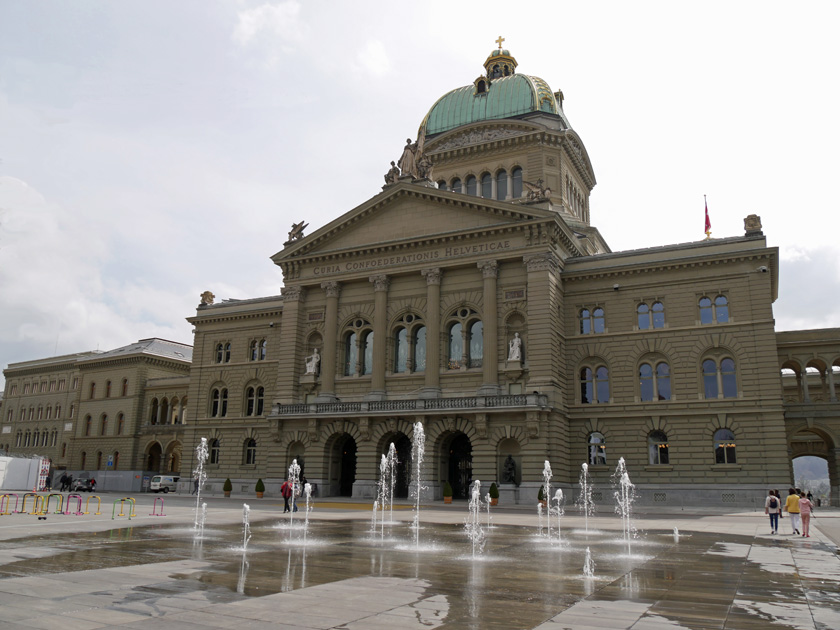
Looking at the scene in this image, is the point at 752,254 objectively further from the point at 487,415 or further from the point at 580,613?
the point at 580,613

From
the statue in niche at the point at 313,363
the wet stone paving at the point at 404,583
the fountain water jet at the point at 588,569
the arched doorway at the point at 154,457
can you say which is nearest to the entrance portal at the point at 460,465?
the statue in niche at the point at 313,363

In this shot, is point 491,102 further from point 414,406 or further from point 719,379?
point 719,379

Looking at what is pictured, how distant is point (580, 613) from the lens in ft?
31.5

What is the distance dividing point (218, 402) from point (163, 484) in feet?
27.6

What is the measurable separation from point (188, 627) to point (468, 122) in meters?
59.9

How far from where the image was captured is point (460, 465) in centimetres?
4684

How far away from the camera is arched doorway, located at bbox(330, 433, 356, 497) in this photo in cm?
4956

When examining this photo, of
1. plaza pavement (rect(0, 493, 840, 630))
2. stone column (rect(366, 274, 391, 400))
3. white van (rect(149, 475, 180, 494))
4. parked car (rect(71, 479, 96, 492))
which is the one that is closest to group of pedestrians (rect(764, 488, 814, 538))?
plaza pavement (rect(0, 493, 840, 630))

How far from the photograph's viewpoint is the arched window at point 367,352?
166 ft

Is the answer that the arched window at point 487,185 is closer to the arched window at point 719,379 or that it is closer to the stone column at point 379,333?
the stone column at point 379,333

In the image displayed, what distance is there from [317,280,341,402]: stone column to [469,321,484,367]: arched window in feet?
33.8

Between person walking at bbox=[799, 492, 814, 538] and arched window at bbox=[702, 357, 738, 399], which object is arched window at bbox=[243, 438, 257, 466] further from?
person walking at bbox=[799, 492, 814, 538]

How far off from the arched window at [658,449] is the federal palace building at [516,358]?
13cm

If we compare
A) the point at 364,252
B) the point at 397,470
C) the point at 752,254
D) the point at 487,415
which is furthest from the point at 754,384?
the point at 364,252
